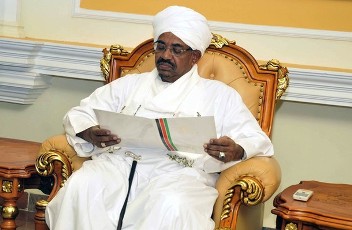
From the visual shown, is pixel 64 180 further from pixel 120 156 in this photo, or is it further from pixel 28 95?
pixel 28 95

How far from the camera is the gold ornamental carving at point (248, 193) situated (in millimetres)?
3104

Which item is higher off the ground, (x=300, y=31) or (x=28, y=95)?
(x=300, y=31)

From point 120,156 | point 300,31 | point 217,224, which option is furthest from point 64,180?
point 300,31

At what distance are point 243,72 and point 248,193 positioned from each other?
0.96m

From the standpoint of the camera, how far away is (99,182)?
3160 millimetres

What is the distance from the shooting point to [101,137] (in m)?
3.26

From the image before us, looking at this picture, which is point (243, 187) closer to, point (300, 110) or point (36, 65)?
point (300, 110)

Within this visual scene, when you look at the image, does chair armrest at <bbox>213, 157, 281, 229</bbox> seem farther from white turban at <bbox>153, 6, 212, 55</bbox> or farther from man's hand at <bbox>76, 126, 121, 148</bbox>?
white turban at <bbox>153, 6, 212, 55</bbox>

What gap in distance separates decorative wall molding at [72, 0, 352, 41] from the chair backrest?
404 mm

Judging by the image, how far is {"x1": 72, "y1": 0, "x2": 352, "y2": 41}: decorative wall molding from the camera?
416 centimetres

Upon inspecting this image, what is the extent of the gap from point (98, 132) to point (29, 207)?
1798 mm

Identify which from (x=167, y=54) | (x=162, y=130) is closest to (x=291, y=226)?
(x=162, y=130)

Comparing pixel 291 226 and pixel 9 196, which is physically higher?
pixel 291 226

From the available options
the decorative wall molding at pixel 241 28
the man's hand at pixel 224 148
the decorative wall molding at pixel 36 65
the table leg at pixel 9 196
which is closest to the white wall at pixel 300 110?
the decorative wall molding at pixel 241 28
